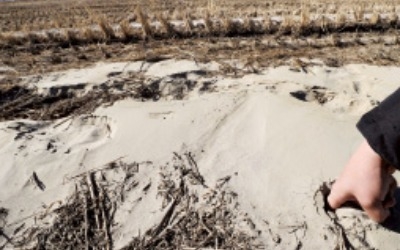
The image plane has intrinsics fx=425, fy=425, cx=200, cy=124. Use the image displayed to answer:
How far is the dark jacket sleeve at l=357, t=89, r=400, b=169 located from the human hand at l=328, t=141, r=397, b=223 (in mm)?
167

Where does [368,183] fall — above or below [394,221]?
above

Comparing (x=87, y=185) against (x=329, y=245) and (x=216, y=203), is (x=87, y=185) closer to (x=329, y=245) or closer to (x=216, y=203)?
(x=216, y=203)

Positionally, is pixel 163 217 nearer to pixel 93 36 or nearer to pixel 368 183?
pixel 368 183

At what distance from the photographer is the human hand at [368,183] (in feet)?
5.10

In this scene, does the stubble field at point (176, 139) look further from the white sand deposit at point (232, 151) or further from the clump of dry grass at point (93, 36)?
the clump of dry grass at point (93, 36)

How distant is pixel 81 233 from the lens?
7.22 ft

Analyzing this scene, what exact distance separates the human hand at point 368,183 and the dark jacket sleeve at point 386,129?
6.6 inches

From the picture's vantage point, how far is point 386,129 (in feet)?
4.36

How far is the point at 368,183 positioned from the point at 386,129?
1.22 ft

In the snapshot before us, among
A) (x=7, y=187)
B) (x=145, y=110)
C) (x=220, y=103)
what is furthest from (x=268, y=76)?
(x=7, y=187)

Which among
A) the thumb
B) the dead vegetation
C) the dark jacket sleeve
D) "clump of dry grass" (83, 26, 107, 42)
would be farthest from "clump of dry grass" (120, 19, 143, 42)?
the dark jacket sleeve

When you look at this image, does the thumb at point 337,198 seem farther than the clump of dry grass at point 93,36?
No

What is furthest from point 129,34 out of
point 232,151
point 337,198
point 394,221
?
point 394,221

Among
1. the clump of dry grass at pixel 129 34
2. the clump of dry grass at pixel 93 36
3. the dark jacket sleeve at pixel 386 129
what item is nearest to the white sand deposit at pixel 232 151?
the dark jacket sleeve at pixel 386 129
